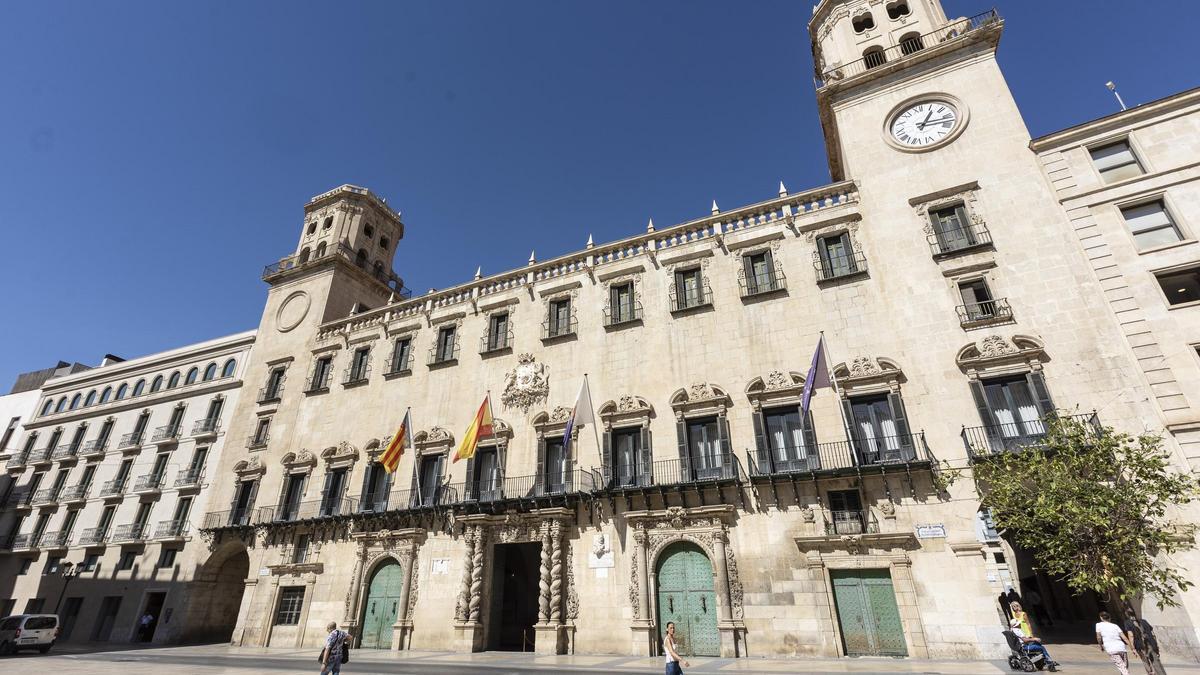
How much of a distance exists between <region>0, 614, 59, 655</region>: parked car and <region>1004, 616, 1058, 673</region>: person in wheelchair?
3556 centimetres

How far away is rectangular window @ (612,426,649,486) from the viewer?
70.5 feet

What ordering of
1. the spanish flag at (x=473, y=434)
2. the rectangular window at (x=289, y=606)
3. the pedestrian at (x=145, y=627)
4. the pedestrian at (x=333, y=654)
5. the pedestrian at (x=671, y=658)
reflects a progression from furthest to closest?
1. the pedestrian at (x=145, y=627)
2. the rectangular window at (x=289, y=606)
3. the spanish flag at (x=473, y=434)
4. the pedestrian at (x=333, y=654)
5. the pedestrian at (x=671, y=658)

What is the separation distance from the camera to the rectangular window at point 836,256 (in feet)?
71.6

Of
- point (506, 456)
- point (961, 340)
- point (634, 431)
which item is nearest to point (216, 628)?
point (506, 456)

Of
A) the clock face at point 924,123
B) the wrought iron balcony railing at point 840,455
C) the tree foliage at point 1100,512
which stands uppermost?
the clock face at point 924,123

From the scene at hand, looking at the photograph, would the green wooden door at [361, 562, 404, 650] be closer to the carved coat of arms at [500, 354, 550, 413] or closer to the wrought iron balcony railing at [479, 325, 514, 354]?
the carved coat of arms at [500, 354, 550, 413]

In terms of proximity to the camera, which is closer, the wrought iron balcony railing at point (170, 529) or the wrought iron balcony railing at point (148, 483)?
the wrought iron balcony railing at point (170, 529)

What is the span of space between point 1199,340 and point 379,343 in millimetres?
33190

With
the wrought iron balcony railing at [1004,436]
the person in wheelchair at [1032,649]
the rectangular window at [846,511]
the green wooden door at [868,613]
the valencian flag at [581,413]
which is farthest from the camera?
→ the valencian flag at [581,413]

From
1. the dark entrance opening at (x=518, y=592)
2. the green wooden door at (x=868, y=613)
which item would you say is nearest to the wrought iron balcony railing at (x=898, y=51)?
the green wooden door at (x=868, y=613)

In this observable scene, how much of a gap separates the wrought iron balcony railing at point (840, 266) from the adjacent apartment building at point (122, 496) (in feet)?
110

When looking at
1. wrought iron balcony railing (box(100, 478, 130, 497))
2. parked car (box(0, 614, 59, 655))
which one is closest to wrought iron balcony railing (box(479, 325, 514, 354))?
parked car (box(0, 614, 59, 655))

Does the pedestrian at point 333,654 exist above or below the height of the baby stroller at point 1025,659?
above

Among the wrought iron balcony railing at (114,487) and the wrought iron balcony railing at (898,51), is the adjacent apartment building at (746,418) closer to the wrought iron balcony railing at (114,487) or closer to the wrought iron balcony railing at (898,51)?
the wrought iron balcony railing at (898,51)
